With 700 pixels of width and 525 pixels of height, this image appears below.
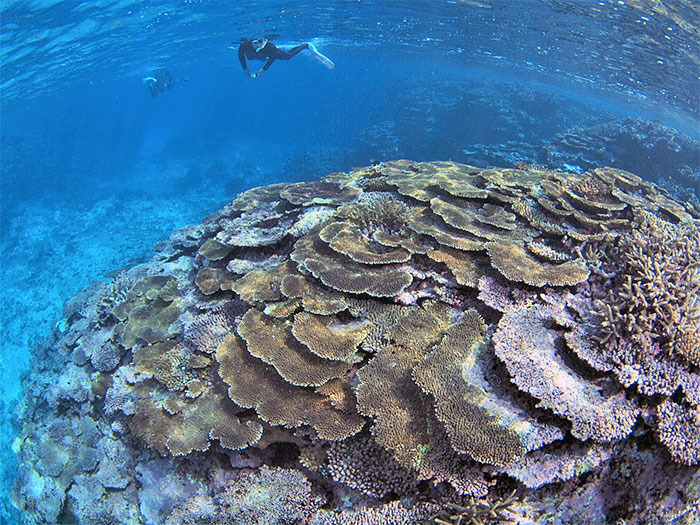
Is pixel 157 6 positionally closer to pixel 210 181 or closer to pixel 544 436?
pixel 210 181

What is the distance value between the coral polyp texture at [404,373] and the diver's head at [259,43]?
11.3 m

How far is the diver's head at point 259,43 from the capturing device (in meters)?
14.3

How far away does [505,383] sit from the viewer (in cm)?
325

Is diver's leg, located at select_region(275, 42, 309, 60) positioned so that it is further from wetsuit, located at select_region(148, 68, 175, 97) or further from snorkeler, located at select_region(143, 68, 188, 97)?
wetsuit, located at select_region(148, 68, 175, 97)

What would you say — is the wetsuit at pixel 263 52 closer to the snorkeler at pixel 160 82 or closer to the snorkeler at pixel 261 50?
the snorkeler at pixel 261 50

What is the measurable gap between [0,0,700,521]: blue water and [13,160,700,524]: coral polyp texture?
593 cm

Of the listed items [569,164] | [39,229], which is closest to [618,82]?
[569,164]

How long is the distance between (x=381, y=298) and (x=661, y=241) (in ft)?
12.4

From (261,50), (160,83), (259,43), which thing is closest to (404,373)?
(261,50)

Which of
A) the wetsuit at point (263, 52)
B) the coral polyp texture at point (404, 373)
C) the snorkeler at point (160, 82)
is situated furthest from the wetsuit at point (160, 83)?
the coral polyp texture at point (404, 373)

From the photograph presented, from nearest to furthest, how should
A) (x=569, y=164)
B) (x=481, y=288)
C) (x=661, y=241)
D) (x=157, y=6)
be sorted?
(x=481, y=288), (x=661, y=241), (x=569, y=164), (x=157, y=6)

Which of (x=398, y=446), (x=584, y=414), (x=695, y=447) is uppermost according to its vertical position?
(x=584, y=414)

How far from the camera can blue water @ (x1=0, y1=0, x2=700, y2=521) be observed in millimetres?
17516

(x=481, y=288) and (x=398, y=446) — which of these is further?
(x=481, y=288)
